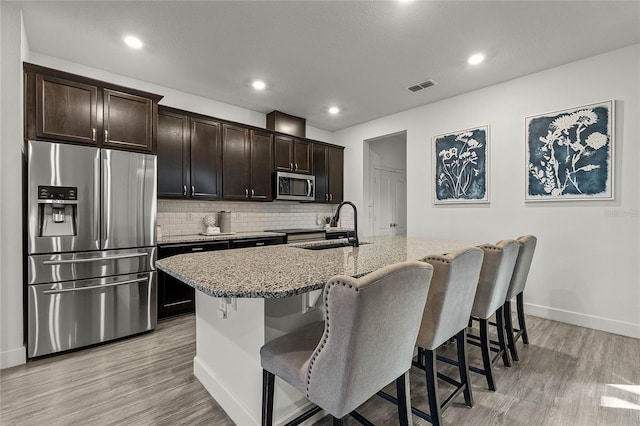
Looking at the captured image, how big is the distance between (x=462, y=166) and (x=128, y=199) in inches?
154

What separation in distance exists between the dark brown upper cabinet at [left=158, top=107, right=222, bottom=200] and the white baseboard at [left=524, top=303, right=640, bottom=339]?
13.5 feet

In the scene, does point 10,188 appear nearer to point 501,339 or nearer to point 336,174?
point 501,339

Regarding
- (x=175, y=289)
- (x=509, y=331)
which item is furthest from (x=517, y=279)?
(x=175, y=289)

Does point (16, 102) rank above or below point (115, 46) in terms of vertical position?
below

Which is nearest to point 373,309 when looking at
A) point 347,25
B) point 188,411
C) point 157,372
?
point 188,411

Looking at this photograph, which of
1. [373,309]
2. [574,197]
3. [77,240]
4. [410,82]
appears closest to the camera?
[373,309]

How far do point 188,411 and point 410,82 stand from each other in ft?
12.6

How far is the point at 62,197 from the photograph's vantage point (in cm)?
240

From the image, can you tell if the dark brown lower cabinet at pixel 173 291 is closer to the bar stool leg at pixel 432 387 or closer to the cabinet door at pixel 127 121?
the cabinet door at pixel 127 121

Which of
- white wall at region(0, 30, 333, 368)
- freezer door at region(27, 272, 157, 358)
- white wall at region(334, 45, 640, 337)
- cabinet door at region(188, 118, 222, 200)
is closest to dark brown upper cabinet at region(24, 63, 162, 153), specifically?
white wall at region(0, 30, 333, 368)

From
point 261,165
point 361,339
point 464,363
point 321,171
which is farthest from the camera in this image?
point 321,171

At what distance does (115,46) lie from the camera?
2.78 metres

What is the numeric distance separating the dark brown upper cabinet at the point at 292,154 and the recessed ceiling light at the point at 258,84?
2.98 ft

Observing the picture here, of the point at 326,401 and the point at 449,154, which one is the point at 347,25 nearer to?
the point at 449,154
